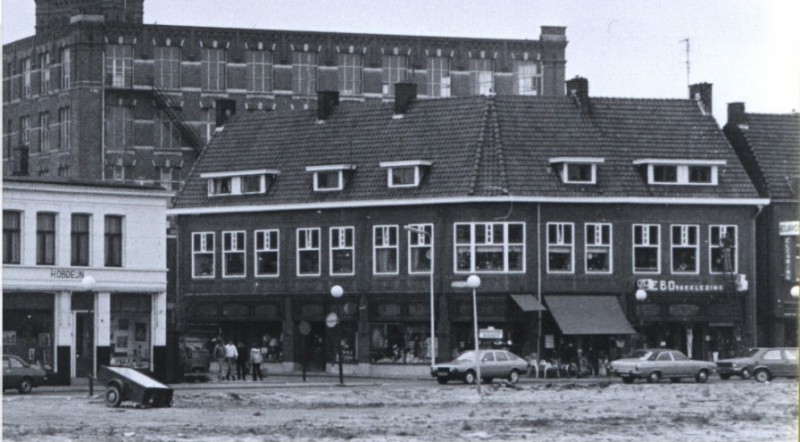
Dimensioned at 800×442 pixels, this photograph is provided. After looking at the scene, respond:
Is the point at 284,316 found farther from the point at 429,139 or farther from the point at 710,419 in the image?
the point at 710,419

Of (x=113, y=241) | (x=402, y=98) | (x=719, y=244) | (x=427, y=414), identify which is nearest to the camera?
(x=427, y=414)

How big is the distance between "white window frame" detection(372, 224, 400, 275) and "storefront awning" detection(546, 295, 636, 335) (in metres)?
6.80

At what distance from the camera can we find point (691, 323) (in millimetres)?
73375

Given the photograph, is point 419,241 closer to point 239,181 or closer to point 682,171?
point 239,181

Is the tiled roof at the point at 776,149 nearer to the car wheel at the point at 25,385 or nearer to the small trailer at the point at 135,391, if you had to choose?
the car wheel at the point at 25,385

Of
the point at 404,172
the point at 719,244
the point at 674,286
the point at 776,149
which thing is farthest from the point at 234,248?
the point at 776,149

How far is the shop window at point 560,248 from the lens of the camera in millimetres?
71375

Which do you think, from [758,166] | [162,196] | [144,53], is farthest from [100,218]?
[144,53]

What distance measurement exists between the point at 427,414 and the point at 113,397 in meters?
8.52

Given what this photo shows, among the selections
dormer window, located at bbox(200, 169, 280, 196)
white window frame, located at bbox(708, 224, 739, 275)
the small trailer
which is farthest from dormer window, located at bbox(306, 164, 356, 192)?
the small trailer

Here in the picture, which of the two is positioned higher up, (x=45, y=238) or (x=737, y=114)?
(x=737, y=114)

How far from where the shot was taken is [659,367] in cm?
6138

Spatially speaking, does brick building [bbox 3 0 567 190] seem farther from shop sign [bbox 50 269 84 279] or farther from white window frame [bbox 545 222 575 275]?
shop sign [bbox 50 269 84 279]

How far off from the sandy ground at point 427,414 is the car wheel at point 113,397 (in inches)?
9.5
